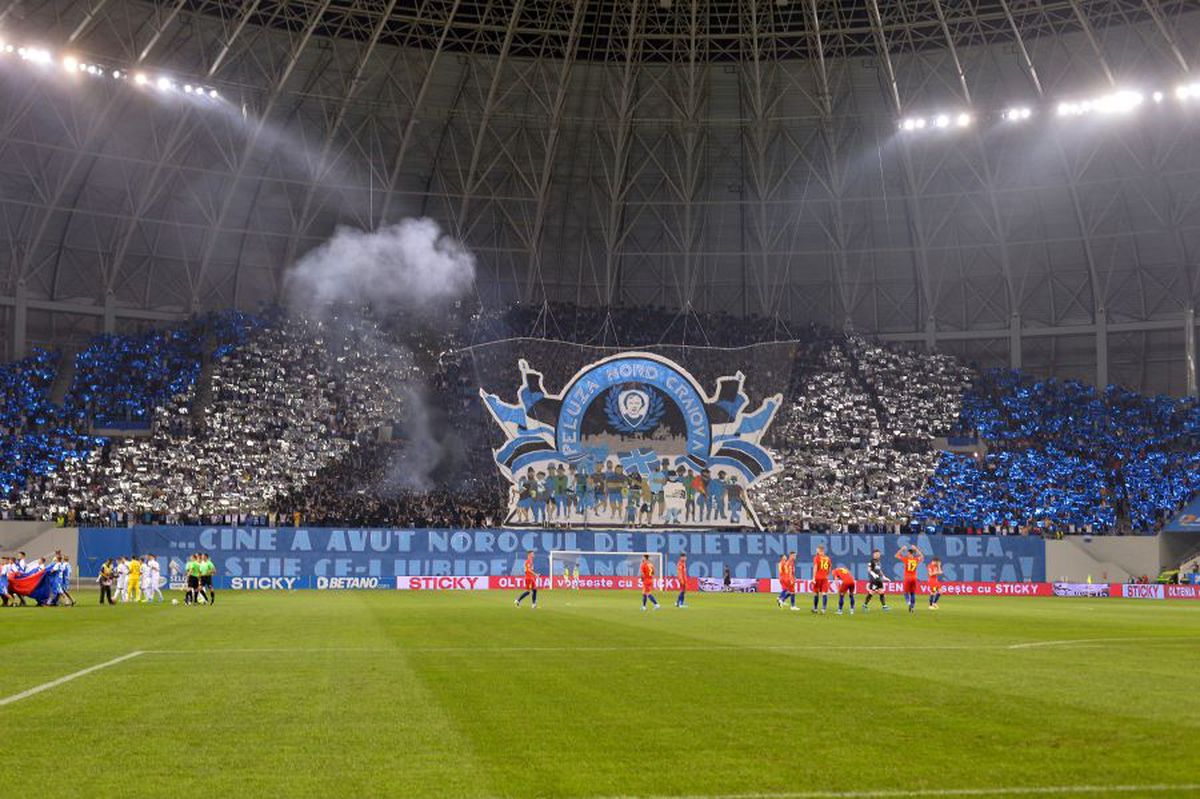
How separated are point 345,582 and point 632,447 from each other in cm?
1495

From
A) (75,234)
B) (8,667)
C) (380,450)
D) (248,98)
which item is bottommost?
(8,667)

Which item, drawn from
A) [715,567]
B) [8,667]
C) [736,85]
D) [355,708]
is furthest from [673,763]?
[736,85]

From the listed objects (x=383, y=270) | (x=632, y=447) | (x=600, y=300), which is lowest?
(x=632, y=447)

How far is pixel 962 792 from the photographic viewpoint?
954cm

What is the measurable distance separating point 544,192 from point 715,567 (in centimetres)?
2142

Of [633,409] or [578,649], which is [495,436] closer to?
[633,409]

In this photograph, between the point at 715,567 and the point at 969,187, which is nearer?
the point at 715,567

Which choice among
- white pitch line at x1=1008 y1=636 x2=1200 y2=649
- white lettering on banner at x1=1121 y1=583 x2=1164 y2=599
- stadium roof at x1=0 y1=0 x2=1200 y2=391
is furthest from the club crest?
white pitch line at x1=1008 y1=636 x2=1200 y2=649

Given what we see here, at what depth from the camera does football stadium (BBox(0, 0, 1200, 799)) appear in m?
61.3

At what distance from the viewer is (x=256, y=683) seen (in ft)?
54.7

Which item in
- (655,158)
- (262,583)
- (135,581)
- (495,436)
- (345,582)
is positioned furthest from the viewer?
(655,158)

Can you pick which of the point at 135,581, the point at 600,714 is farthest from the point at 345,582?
the point at 600,714

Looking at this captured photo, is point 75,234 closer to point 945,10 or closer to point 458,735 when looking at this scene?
point 945,10

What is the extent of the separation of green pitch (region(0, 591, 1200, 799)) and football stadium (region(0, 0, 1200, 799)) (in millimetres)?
20727
